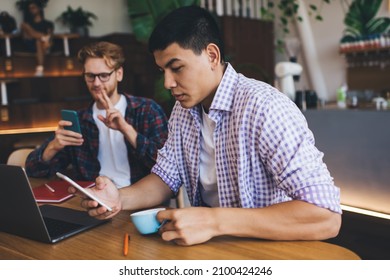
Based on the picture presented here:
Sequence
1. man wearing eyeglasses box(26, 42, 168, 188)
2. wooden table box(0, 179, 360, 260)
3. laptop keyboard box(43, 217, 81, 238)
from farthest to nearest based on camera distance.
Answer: man wearing eyeglasses box(26, 42, 168, 188) → laptop keyboard box(43, 217, 81, 238) → wooden table box(0, 179, 360, 260)

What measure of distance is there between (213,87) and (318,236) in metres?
0.47

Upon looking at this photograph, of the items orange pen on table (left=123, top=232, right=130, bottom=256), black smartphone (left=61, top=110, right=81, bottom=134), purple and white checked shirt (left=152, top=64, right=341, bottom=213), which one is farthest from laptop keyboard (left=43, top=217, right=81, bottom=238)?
black smartphone (left=61, top=110, right=81, bottom=134)

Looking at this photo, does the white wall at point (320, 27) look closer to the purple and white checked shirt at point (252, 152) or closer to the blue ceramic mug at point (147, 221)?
the purple and white checked shirt at point (252, 152)

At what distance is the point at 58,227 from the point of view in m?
1.03

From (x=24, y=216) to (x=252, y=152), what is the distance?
1.74 ft

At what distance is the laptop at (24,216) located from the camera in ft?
2.94

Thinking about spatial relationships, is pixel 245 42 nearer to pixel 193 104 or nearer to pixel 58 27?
pixel 58 27

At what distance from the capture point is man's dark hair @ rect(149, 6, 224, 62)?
107cm

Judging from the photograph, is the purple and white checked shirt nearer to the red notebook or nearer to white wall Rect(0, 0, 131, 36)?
the red notebook

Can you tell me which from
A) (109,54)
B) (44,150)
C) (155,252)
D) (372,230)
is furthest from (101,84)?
(372,230)

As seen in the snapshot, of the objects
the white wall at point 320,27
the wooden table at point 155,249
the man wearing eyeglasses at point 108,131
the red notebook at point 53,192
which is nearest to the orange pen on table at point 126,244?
the wooden table at point 155,249

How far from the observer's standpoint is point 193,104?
44.1 inches

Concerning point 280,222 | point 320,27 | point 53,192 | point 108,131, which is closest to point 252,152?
point 280,222

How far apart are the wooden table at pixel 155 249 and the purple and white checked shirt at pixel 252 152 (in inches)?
4.3
